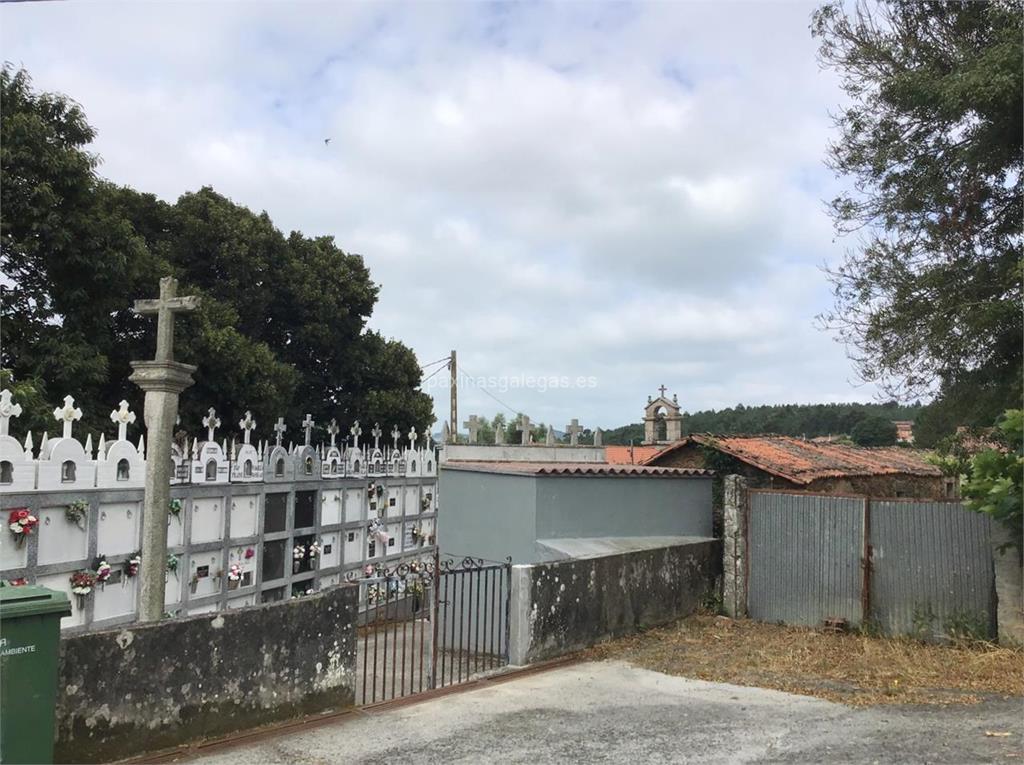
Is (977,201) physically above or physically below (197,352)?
above

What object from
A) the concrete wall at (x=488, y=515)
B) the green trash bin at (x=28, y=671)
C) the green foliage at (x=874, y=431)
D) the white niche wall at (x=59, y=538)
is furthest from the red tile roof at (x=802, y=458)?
the green foliage at (x=874, y=431)

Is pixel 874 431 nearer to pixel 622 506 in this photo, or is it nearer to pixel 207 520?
pixel 622 506

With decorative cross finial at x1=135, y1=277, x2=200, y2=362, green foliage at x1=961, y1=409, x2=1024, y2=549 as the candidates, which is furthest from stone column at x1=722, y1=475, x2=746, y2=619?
decorative cross finial at x1=135, y1=277, x2=200, y2=362

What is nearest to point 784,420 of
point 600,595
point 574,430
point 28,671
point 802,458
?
point 574,430

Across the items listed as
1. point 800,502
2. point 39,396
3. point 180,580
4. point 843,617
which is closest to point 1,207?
point 39,396

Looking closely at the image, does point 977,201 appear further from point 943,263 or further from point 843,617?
point 843,617

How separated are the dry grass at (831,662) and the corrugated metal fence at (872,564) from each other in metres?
0.36

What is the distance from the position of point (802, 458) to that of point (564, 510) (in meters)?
4.68

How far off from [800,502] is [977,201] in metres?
3.98

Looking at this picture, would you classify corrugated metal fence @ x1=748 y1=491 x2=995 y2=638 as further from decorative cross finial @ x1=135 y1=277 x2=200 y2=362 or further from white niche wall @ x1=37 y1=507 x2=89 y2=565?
white niche wall @ x1=37 y1=507 x2=89 y2=565

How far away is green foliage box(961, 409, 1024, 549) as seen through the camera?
658cm

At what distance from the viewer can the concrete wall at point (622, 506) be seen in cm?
971

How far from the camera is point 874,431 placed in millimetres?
43250

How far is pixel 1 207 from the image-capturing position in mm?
11672
